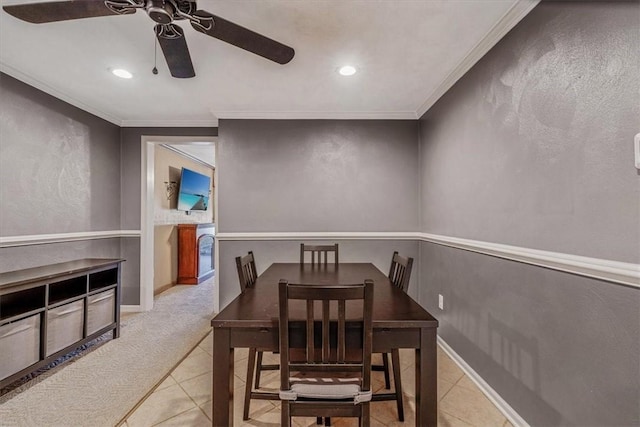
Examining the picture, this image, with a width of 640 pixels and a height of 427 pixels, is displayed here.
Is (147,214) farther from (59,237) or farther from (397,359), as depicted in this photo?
(397,359)

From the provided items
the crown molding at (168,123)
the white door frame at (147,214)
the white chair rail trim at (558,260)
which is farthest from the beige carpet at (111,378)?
the white chair rail trim at (558,260)

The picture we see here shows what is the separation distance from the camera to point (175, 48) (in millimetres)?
1624

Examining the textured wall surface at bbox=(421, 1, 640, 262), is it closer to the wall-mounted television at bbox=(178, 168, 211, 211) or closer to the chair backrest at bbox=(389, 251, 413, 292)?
the chair backrest at bbox=(389, 251, 413, 292)

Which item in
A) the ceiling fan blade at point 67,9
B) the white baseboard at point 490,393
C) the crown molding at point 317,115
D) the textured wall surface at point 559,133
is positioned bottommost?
the white baseboard at point 490,393

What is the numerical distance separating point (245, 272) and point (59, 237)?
7.22 feet

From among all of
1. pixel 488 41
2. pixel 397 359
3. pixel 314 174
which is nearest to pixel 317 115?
pixel 314 174

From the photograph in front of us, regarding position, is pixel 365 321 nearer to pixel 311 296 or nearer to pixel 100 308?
pixel 311 296

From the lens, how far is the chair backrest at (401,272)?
1846 millimetres

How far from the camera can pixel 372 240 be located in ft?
11.4

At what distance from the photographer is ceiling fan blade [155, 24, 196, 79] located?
58.2 inches

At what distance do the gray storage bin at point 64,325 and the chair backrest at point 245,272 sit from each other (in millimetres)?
1540

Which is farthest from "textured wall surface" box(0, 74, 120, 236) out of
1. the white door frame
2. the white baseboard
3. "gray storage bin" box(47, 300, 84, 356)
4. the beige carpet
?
the white baseboard

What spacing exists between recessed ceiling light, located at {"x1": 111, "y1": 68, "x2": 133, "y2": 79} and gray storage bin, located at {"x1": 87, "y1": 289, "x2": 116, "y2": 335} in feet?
6.27

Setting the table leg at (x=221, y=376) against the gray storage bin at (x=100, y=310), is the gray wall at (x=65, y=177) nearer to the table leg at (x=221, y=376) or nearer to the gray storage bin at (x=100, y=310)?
the gray storage bin at (x=100, y=310)
